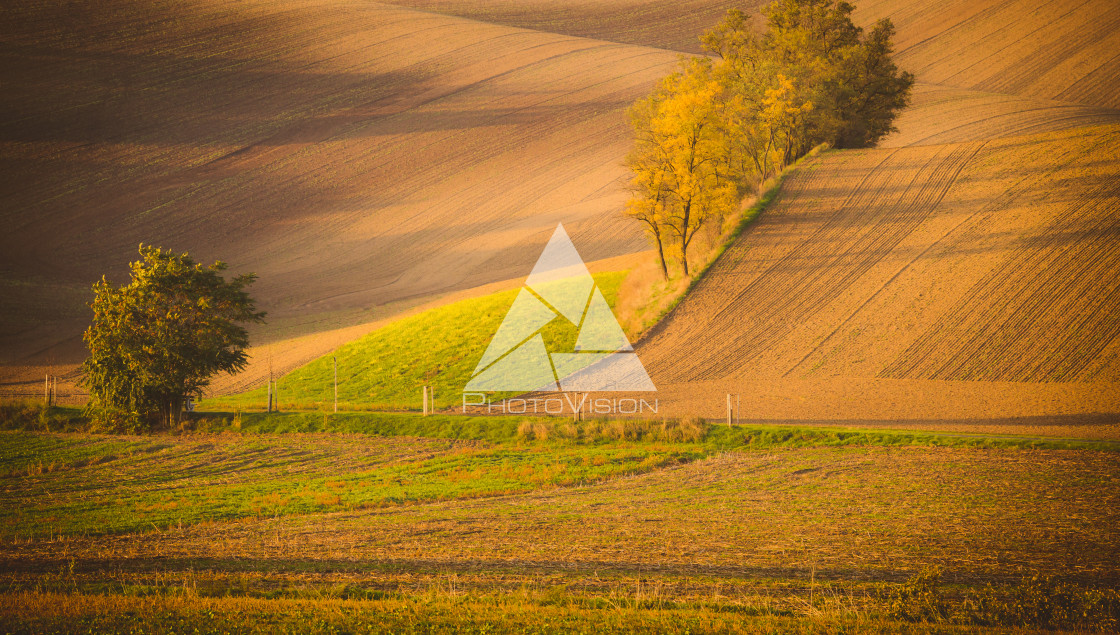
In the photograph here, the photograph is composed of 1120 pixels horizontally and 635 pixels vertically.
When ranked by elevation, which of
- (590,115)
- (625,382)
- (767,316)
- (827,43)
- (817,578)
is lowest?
(817,578)

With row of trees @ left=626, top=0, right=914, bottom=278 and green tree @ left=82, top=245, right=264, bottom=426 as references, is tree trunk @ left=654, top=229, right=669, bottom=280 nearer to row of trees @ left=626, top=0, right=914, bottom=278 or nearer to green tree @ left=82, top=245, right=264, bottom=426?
row of trees @ left=626, top=0, right=914, bottom=278

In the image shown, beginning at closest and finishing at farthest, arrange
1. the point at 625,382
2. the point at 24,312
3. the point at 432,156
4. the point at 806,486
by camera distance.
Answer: the point at 806,486 < the point at 625,382 < the point at 24,312 < the point at 432,156

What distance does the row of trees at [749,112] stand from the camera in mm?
50875

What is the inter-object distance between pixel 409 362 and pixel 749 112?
32830 mm

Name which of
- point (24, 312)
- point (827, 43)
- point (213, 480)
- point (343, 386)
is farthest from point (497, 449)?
point (24, 312)

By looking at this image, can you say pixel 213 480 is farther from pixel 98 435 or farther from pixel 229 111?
pixel 229 111

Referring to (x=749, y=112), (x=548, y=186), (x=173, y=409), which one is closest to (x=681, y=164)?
(x=749, y=112)

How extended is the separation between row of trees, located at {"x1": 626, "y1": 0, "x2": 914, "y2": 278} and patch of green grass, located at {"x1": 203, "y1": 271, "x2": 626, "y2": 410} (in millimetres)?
8954

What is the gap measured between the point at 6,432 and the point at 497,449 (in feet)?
79.2

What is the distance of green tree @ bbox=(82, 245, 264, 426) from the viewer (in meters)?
34.4

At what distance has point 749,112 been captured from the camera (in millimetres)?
57656

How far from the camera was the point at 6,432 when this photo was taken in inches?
1348

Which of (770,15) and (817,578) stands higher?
(770,15)

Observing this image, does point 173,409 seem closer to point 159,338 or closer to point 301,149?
point 159,338
